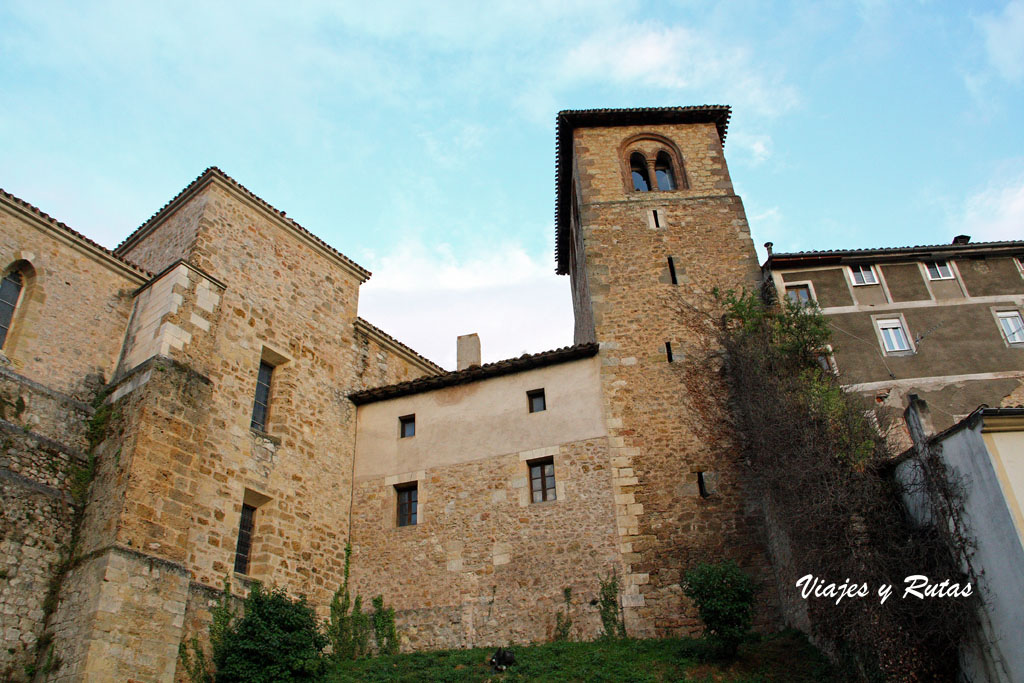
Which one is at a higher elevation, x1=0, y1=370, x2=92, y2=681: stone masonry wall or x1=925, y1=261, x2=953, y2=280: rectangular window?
x1=925, y1=261, x2=953, y2=280: rectangular window

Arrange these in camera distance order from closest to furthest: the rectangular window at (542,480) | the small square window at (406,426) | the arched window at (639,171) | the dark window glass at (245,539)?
the dark window glass at (245,539) → the rectangular window at (542,480) → the small square window at (406,426) → the arched window at (639,171)

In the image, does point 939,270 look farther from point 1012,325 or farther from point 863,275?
point 1012,325

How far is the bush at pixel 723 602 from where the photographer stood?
11781 millimetres

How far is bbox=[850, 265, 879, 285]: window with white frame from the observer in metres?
17.5

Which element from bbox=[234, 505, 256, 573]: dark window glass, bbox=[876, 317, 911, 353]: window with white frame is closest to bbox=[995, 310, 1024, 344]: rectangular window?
bbox=[876, 317, 911, 353]: window with white frame

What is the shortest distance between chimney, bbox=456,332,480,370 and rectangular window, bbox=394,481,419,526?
487cm

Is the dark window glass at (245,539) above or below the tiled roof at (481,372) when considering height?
below

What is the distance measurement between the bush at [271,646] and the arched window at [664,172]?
14.2 m

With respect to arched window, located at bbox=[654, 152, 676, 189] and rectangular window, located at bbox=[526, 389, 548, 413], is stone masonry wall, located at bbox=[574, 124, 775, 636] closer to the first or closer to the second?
arched window, located at bbox=[654, 152, 676, 189]

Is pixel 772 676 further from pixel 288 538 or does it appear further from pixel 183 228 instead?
pixel 183 228

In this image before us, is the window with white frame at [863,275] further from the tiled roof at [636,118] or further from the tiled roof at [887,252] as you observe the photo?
the tiled roof at [636,118]

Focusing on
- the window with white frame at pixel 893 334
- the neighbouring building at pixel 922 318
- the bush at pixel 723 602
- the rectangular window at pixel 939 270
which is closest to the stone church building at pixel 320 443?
the bush at pixel 723 602

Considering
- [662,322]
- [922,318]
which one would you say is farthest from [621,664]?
[922,318]

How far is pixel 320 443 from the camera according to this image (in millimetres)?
17125
